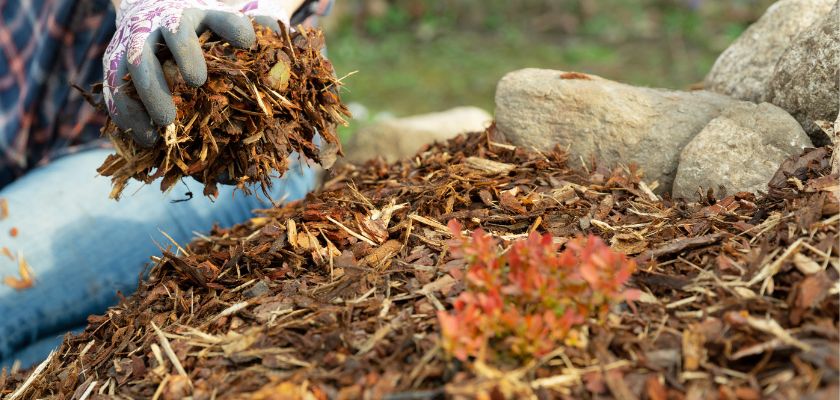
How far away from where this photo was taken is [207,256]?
2494 millimetres

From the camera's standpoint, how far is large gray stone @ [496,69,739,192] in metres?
2.86

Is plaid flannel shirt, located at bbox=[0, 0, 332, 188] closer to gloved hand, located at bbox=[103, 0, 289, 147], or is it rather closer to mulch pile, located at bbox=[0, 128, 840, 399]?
gloved hand, located at bbox=[103, 0, 289, 147]

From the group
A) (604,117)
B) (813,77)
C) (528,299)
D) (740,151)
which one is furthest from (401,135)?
(528,299)

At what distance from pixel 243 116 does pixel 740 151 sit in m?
1.73

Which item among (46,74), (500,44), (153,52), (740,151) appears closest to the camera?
(153,52)

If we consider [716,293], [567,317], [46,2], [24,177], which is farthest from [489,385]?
[46,2]

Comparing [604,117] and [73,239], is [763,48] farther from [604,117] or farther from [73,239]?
[73,239]

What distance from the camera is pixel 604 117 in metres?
2.95

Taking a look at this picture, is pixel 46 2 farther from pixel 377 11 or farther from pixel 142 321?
pixel 377 11

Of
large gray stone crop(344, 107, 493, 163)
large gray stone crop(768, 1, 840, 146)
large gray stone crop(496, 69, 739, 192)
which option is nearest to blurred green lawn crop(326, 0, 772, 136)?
large gray stone crop(344, 107, 493, 163)

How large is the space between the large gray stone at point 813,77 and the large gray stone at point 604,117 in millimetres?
223

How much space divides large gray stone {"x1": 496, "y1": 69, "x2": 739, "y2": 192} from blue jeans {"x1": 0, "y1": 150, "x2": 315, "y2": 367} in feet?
3.47

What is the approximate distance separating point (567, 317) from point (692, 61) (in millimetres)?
6783

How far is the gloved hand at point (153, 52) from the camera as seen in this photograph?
2203 mm
